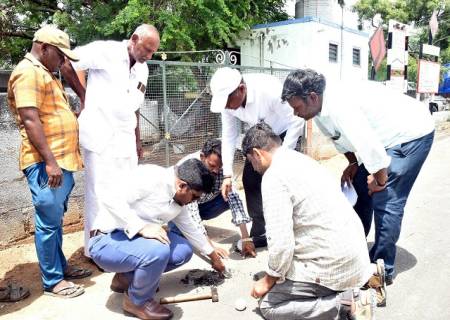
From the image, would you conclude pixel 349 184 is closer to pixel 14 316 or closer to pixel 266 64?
pixel 14 316

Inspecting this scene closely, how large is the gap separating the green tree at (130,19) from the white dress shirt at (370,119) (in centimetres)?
567

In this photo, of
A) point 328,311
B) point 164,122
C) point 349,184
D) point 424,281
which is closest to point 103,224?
point 328,311

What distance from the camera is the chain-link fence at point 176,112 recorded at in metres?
5.67

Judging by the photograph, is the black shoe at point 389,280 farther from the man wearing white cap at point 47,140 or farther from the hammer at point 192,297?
the man wearing white cap at point 47,140

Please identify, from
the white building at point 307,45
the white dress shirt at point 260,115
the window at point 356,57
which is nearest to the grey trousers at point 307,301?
the white dress shirt at point 260,115

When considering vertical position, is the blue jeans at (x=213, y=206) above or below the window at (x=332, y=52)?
below

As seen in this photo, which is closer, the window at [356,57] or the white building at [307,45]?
the white building at [307,45]

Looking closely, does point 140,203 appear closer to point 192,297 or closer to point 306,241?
point 192,297

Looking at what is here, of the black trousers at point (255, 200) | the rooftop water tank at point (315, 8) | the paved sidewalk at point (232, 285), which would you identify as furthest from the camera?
the rooftop water tank at point (315, 8)

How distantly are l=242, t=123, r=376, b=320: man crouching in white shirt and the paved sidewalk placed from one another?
430 mm

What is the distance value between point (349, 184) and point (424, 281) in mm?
912

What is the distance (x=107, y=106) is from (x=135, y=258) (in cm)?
119

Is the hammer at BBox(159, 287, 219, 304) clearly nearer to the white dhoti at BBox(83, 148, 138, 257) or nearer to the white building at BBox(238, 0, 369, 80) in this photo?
the white dhoti at BBox(83, 148, 138, 257)

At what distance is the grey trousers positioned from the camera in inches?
99.0
